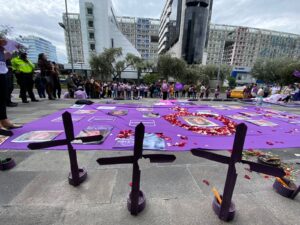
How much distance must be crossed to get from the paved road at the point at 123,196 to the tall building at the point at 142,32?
73.4 meters

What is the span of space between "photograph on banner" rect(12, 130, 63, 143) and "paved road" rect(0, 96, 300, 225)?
0.68 meters

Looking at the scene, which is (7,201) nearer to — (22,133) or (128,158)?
(128,158)

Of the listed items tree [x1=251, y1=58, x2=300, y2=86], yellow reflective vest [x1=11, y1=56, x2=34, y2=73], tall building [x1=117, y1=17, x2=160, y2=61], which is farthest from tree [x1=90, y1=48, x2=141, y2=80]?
tall building [x1=117, y1=17, x2=160, y2=61]

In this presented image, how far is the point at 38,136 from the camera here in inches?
125

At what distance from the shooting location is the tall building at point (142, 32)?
71.7m

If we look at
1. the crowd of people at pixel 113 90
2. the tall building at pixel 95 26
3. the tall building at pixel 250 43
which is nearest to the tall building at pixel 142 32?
the tall building at pixel 250 43

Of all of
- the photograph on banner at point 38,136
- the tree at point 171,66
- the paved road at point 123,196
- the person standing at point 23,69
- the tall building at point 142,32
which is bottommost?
the paved road at point 123,196

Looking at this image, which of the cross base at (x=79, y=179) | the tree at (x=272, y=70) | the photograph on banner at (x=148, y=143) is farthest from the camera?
the tree at (x=272, y=70)

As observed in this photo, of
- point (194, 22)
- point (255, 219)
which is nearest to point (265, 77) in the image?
point (194, 22)

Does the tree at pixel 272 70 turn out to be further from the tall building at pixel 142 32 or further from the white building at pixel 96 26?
the tall building at pixel 142 32

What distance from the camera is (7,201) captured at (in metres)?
1.54

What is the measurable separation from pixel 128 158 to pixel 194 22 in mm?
49730

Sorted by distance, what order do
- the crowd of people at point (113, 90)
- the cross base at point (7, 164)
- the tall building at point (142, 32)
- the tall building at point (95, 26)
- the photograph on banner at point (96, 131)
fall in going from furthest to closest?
the tall building at point (142, 32) → the tall building at point (95, 26) → the crowd of people at point (113, 90) → the photograph on banner at point (96, 131) → the cross base at point (7, 164)

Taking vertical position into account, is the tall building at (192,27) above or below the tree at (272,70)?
above
